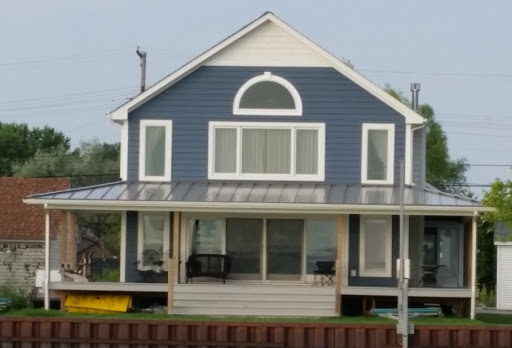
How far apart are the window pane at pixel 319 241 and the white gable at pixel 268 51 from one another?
14.2 feet

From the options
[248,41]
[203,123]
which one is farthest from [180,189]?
[248,41]

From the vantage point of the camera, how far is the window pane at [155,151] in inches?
1539

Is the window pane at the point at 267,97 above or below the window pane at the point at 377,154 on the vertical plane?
above

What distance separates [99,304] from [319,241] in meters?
6.15

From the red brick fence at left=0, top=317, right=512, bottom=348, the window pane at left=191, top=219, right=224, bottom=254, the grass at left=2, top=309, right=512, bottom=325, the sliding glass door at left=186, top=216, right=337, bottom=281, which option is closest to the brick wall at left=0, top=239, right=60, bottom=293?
the window pane at left=191, top=219, right=224, bottom=254

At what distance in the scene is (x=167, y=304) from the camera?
36812 mm

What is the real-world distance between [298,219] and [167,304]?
4373mm

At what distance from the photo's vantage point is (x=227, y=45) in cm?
3881

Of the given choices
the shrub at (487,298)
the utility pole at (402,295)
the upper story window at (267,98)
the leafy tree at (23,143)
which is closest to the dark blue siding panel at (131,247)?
the upper story window at (267,98)

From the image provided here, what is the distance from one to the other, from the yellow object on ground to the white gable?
7008mm

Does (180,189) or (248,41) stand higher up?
(248,41)

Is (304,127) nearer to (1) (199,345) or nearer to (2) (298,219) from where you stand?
(2) (298,219)

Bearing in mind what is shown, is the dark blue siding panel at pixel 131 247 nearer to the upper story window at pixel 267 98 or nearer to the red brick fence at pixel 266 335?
the upper story window at pixel 267 98

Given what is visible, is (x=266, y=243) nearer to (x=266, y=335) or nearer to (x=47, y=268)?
(x=47, y=268)
